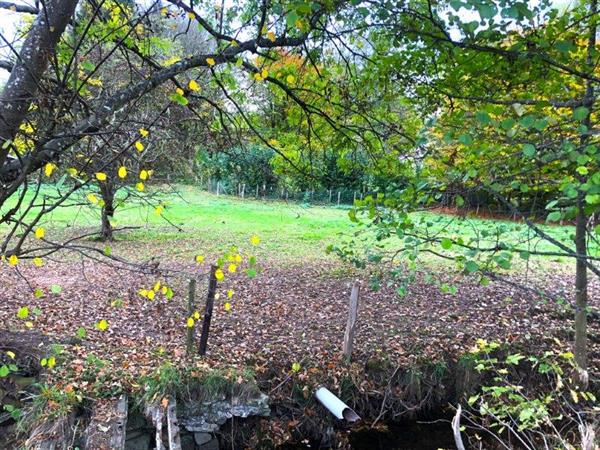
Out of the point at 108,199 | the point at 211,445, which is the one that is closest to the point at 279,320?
the point at 211,445

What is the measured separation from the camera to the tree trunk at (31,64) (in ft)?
8.11

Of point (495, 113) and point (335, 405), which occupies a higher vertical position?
point (495, 113)

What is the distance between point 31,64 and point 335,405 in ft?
12.8

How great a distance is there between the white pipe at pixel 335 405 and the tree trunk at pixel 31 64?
3.60 m

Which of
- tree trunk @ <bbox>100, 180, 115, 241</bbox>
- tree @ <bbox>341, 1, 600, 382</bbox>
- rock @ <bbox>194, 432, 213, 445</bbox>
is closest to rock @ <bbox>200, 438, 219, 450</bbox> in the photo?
rock @ <bbox>194, 432, 213, 445</bbox>

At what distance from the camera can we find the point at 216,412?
434cm

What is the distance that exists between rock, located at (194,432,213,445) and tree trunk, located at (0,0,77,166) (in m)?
3.11

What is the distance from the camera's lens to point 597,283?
26.5ft

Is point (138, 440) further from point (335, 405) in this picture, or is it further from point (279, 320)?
point (279, 320)

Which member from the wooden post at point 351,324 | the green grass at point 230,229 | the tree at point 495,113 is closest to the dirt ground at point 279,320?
the wooden post at point 351,324

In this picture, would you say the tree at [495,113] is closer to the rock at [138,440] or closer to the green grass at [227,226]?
the rock at [138,440]

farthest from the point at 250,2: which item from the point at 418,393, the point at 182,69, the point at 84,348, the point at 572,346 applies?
the point at 572,346

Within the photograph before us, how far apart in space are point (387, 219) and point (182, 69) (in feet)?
6.37

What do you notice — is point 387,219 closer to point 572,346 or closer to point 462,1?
point 462,1
